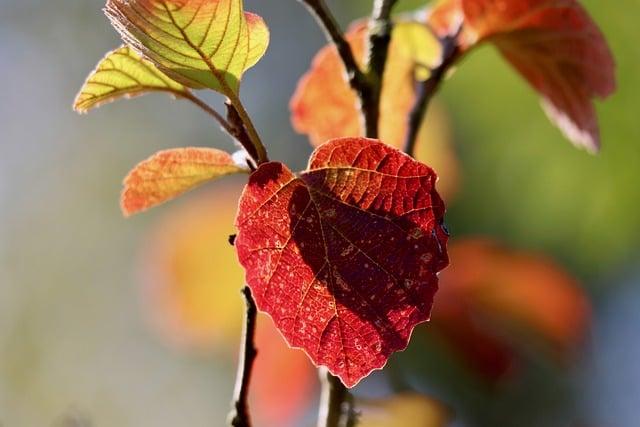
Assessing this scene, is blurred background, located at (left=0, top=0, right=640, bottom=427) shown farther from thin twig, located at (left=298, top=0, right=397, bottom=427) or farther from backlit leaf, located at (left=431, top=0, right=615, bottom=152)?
backlit leaf, located at (left=431, top=0, right=615, bottom=152)

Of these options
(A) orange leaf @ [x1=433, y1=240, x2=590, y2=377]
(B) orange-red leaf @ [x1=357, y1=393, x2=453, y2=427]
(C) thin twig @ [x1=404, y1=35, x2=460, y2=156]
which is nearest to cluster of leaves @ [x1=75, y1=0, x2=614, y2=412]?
(C) thin twig @ [x1=404, y1=35, x2=460, y2=156]

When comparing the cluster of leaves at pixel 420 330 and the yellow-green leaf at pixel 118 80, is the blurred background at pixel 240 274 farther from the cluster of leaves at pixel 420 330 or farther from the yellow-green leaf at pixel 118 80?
the yellow-green leaf at pixel 118 80

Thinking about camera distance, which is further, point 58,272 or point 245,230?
point 58,272

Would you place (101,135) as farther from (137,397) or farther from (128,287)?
(137,397)

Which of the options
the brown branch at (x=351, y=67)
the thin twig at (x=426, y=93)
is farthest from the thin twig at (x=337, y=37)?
the thin twig at (x=426, y=93)

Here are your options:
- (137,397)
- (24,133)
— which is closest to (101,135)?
(24,133)

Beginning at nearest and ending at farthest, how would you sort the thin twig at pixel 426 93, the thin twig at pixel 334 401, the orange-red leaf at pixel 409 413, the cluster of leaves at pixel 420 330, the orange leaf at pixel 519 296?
1. the thin twig at pixel 334 401
2. the thin twig at pixel 426 93
3. the orange-red leaf at pixel 409 413
4. the cluster of leaves at pixel 420 330
5. the orange leaf at pixel 519 296
